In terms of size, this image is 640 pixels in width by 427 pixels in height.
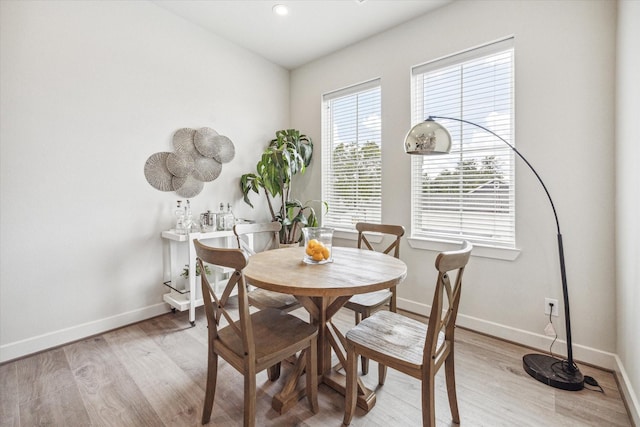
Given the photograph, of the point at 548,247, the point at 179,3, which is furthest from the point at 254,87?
the point at 548,247

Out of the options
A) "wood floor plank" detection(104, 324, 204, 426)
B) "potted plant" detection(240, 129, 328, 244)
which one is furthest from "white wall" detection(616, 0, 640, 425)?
"potted plant" detection(240, 129, 328, 244)

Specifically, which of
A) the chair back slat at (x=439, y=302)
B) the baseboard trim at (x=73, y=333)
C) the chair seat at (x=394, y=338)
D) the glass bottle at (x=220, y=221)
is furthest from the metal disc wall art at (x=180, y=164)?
the chair back slat at (x=439, y=302)

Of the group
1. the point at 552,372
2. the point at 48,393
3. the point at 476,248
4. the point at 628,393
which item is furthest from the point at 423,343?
the point at 48,393

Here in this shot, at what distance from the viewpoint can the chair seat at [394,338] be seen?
1314mm

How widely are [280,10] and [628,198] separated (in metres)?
3.04

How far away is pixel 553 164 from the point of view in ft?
7.06

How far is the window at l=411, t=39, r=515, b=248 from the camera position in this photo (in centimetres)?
239

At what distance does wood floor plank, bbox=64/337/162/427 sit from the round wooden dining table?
0.77 meters

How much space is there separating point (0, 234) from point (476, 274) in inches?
144

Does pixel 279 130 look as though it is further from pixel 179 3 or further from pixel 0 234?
pixel 0 234

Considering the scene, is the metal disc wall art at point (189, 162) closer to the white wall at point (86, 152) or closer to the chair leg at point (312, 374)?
the white wall at point (86, 152)

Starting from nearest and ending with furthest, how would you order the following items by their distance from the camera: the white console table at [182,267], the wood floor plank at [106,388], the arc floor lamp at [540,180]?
the wood floor plank at [106,388] → the arc floor lamp at [540,180] → the white console table at [182,267]

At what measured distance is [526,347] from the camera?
226 centimetres

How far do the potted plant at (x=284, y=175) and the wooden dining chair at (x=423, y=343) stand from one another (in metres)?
1.96
